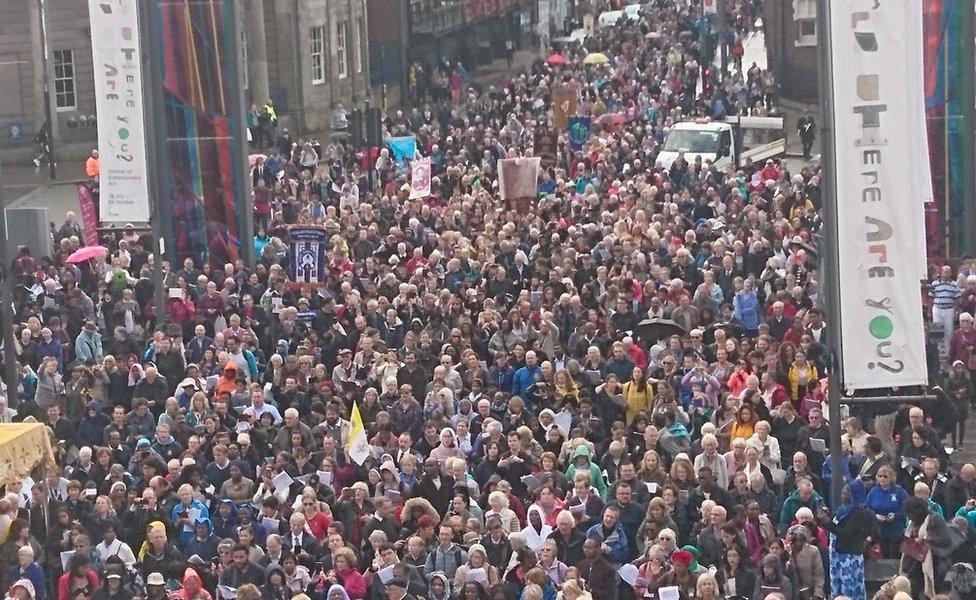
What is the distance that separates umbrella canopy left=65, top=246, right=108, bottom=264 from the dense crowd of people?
18 cm

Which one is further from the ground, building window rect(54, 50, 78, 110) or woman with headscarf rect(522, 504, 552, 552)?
building window rect(54, 50, 78, 110)

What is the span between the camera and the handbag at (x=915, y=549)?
1686 cm

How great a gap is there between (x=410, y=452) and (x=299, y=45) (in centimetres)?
3713

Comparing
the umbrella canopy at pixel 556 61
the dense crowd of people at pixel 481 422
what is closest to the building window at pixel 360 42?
the umbrella canopy at pixel 556 61

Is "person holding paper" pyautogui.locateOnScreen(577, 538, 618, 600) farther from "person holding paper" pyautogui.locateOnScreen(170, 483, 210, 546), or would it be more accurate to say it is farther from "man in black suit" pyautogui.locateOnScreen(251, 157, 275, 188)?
"man in black suit" pyautogui.locateOnScreen(251, 157, 275, 188)

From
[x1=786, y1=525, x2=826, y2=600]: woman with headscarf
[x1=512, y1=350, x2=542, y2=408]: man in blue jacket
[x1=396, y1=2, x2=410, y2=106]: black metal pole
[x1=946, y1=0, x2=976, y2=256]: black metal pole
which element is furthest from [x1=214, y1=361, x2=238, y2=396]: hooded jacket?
[x1=396, y1=2, x2=410, y2=106]: black metal pole

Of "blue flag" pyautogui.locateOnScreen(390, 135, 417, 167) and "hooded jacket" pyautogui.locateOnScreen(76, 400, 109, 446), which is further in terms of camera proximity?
"blue flag" pyautogui.locateOnScreen(390, 135, 417, 167)

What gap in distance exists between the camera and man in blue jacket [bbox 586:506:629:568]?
17.4 metres

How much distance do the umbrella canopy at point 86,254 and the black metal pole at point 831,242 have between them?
13.5 metres

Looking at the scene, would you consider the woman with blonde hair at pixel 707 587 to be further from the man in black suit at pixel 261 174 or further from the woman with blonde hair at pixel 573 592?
the man in black suit at pixel 261 174

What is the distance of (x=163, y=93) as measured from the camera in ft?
99.6

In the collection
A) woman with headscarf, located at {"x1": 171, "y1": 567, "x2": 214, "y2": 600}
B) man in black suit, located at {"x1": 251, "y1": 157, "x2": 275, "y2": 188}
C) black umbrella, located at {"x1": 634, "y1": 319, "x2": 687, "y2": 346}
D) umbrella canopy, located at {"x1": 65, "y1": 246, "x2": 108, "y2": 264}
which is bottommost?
woman with headscarf, located at {"x1": 171, "y1": 567, "x2": 214, "y2": 600}

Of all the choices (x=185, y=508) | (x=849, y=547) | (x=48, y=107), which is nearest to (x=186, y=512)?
(x=185, y=508)

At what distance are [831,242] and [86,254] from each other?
1366cm
